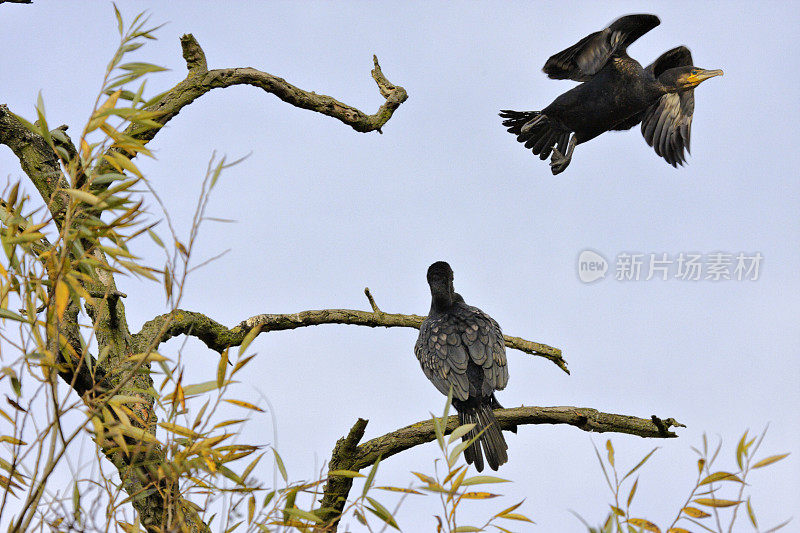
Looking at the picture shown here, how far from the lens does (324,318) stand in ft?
13.9

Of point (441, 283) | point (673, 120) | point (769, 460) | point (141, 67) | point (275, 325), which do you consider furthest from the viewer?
point (673, 120)

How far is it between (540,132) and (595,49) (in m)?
0.76

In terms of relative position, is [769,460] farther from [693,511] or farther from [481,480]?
[481,480]

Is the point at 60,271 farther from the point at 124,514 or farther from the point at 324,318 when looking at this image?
the point at 324,318

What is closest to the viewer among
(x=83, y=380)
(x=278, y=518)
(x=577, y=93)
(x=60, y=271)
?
(x=60, y=271)

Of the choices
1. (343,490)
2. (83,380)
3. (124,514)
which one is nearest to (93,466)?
(124,514)

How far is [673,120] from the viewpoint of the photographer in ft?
19.9

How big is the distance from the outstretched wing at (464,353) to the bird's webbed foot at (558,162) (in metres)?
1.67

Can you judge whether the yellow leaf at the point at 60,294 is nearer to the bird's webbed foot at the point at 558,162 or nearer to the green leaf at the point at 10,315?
the green leaf at the point at 10,315

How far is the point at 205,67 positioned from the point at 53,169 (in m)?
1.00

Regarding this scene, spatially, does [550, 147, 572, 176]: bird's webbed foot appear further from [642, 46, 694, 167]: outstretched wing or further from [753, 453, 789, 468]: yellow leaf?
[753, 453, 789, 468]: yellow leaf

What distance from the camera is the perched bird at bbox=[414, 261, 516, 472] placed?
3596mm

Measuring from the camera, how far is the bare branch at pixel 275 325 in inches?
148

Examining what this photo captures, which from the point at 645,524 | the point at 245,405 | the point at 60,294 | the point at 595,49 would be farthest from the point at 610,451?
the point at 595,49
